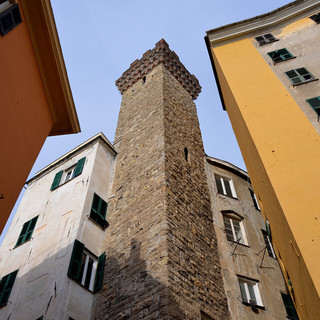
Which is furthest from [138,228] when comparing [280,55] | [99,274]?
[280,55]

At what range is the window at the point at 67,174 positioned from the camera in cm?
1251

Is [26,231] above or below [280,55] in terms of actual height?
below

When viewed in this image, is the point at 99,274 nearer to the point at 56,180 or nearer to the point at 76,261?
the point at 76,261

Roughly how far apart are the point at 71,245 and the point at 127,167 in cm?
408

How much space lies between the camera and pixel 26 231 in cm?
1160

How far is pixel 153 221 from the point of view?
9.75 metres

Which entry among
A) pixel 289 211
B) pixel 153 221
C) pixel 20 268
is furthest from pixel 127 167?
pixel 289 211

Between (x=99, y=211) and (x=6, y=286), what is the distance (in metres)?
3.36

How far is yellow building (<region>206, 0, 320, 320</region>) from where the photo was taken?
519 centimetres

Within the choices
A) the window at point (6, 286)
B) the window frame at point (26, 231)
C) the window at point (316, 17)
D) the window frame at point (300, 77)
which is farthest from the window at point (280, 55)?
the window at point (6, 286)

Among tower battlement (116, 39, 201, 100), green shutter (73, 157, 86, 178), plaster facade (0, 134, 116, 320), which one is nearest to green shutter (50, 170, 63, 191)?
plaster facade (0, 134, 116, 320)

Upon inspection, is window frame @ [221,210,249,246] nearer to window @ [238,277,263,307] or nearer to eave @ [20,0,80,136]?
window @ [238,277,263,307]

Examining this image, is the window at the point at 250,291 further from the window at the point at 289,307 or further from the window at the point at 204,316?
the window at the point at 204,316

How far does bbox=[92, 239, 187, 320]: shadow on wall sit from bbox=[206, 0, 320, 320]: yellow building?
2.69m
